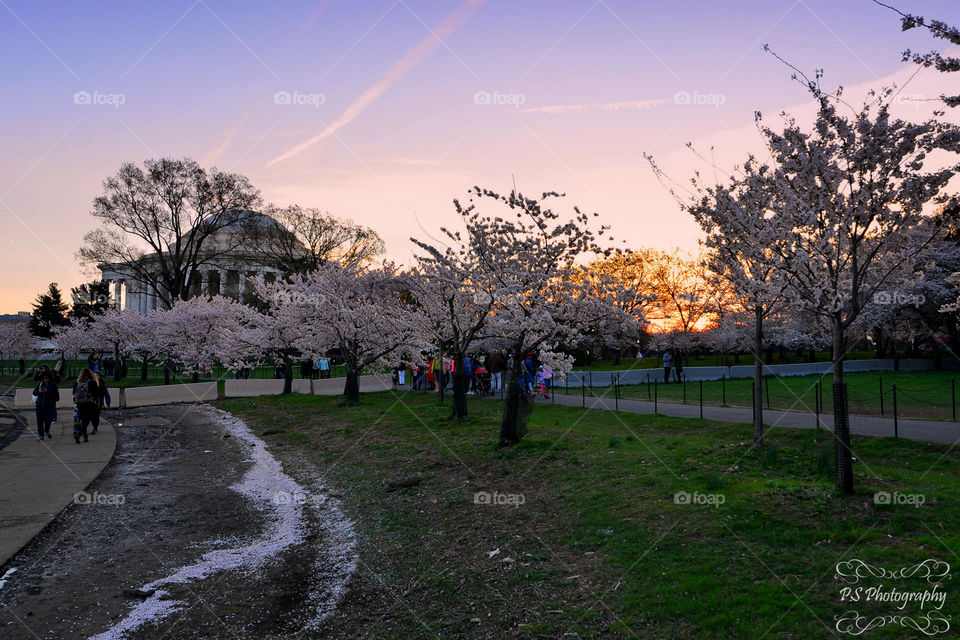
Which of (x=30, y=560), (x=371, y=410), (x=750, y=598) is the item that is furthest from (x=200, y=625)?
(x=371, y=410)

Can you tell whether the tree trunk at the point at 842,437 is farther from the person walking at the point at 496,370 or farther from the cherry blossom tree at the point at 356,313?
the person walking at the point at 496,370

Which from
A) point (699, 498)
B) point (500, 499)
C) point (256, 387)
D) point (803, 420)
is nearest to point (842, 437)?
point (699, 498)

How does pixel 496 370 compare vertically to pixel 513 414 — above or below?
above

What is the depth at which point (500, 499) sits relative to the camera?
32.1 ft

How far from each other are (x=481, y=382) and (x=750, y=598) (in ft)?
76.7

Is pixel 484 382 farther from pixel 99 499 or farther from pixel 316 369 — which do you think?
Result: pixel 316 369

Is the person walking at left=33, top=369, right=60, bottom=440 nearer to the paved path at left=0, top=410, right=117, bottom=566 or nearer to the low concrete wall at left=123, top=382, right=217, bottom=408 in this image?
the paved path at left=0, top=410, right=117, bottom=566

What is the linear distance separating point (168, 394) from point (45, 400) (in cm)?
1400

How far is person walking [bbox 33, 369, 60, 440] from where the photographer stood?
17812 mm

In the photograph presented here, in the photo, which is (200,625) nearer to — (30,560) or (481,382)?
(30,560)

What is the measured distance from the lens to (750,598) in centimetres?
559

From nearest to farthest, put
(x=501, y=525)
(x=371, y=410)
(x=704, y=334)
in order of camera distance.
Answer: (x=501, y=525)
(x=371, y=410)
(x=704, y=334)

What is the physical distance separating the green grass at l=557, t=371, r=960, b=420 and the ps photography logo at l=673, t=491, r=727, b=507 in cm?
982

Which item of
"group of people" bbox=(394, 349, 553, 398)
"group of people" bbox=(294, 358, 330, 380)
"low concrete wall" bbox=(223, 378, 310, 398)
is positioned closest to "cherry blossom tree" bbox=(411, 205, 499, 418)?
"group of people" bbox=(394, 349, 553, 398)
